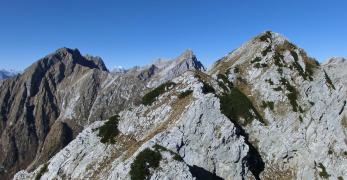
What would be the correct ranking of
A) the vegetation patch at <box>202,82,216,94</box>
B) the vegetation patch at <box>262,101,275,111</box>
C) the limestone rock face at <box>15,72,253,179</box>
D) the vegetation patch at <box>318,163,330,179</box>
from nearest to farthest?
the limestone rock face at <box>15,72,253,179</box> < the vegetation patch at <box>318,163,330,179</box> < the vegetation patch at <box>202,82,216,94</box> < the vegetation patch at <box>262,101,275,111</box>

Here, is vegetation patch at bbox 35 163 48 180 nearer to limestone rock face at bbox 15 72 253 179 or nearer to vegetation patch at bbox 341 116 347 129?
limestone rock face at bbox 15 72 253 179

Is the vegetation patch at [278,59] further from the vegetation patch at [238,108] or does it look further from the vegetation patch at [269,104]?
the vegetation patch at [238,108]

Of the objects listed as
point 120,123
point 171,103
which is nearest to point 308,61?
point 171,103

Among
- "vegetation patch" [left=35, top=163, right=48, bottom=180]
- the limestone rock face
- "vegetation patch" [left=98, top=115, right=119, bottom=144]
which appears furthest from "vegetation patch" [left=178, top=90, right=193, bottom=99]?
"vegetation patch" [left=35, top=163, right=48, bottom=180]

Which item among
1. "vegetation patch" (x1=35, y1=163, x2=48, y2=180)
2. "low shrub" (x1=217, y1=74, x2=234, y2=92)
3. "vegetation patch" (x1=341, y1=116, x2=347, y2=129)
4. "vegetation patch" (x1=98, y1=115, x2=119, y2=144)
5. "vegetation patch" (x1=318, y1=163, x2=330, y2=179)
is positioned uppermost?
"low shrub" (x1=217, y1=74, x2=234, y2=92)

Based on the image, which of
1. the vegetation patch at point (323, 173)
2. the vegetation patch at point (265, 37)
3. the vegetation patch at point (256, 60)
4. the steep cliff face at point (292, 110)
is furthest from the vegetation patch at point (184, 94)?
the vegetation patch at point (265, 37)

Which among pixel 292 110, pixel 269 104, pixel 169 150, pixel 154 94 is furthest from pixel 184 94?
pixel 292 110

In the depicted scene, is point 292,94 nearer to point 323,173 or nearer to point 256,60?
point 256,60
